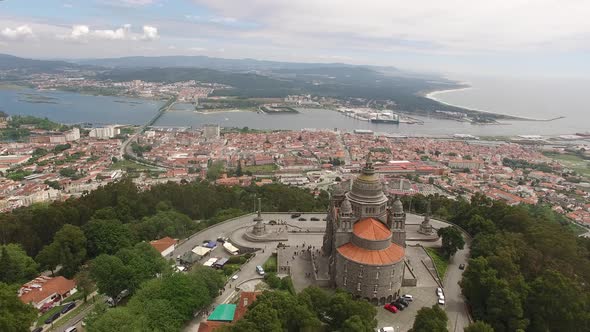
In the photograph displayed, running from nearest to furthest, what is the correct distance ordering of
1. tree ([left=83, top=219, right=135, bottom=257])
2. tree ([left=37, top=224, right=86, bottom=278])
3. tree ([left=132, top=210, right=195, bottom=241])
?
tree ([left=37, top=224, right=86, bottom=278]) < tree ([left=83, top=219, right=135, bottom=257]) < tree ([left=132, top=210, right=195, bottom=241])

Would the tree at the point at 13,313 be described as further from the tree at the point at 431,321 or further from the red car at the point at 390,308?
the tree at the point at 431,321

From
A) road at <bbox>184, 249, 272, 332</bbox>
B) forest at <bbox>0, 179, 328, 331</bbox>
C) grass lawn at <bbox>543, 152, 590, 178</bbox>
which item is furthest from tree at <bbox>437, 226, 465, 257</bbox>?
grass lawn at <bbox>543, 152, 590, 178</bbox>

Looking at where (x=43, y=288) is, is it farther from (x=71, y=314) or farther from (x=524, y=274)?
(x=524, y=274)

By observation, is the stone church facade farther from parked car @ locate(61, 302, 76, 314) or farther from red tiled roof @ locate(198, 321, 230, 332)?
parked car @ locate(61, 302, 76, 314)

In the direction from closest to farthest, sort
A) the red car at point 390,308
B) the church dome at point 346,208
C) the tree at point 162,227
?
the red car at point 390,308
the church dome at point 346,208
the tree at point 162,227

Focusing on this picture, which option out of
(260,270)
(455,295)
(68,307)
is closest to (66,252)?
(68,307)

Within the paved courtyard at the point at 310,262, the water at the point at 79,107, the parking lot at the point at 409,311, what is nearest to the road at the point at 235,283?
the paved courtyard at the point at 310,262

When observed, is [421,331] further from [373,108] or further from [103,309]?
[373,108]
